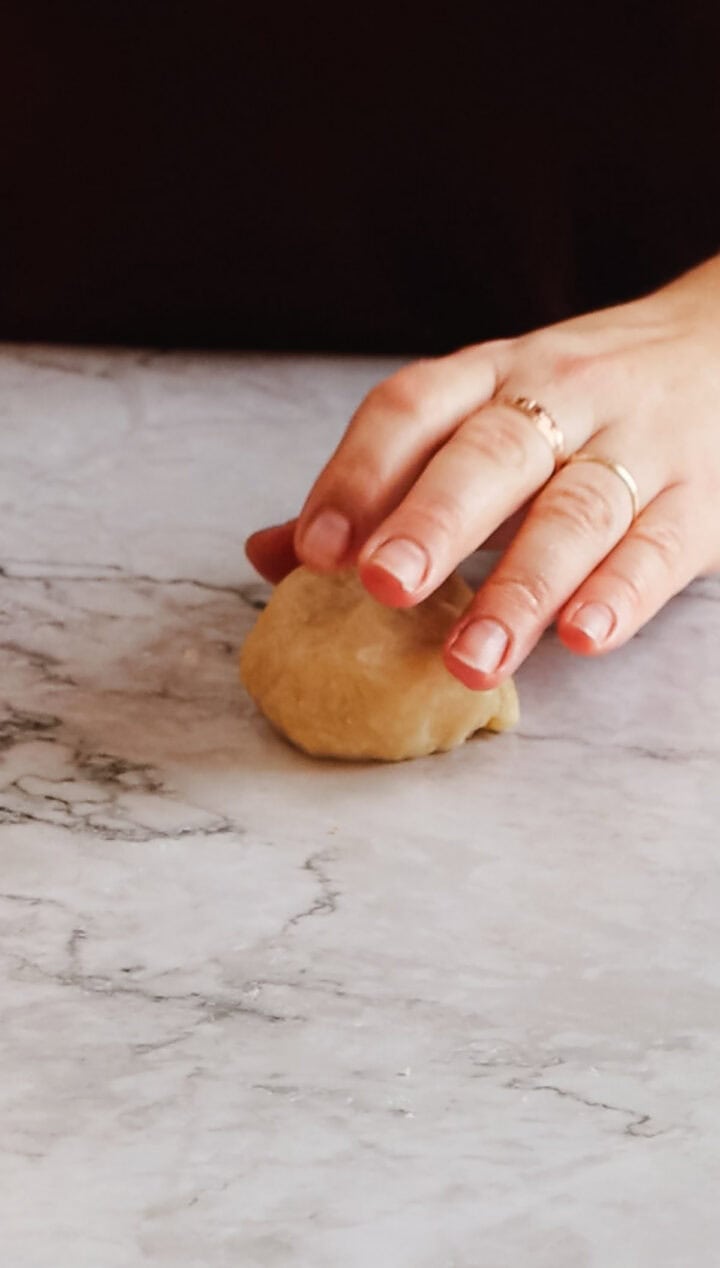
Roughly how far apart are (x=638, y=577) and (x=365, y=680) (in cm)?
19

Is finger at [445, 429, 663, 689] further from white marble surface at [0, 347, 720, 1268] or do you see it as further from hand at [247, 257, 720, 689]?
white marble surface at [0, 347, 720, 1268]

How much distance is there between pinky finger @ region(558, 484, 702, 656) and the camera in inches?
34.6

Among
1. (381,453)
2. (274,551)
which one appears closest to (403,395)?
(381,453)

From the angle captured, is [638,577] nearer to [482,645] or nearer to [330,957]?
[482,645]

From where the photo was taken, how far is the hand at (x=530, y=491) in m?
0.86

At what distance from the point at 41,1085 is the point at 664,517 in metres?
0.54

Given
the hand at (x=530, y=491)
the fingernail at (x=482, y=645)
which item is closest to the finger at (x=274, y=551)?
the hand at (x=530, y=491)

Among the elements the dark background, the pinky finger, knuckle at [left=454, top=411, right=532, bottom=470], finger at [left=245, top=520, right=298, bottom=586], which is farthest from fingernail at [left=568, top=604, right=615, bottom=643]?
the dark background

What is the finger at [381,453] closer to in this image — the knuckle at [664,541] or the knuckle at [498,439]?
the knuckle at [498,439]

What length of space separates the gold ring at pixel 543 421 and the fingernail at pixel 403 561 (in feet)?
0.51

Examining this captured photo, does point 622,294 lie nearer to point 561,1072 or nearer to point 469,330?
point 469,330

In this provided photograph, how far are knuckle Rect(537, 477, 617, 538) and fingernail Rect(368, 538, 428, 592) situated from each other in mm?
111

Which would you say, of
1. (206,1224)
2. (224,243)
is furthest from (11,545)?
(206,1224)

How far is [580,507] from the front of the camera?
92 cm
